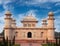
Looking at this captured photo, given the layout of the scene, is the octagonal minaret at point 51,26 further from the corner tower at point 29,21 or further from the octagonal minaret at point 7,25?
the octagonal minaret at point 7,25

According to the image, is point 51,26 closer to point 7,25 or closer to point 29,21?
point 29,21

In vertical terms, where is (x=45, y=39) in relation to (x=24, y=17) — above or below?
below

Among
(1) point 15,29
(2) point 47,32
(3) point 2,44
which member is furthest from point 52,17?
(3) point 2,44

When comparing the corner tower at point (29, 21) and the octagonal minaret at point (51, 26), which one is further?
the corner tower at point (29, 21)

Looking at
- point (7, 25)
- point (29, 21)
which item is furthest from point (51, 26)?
point (7, 25)

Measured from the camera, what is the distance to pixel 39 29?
165 ft

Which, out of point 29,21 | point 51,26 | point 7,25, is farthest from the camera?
point 29,21

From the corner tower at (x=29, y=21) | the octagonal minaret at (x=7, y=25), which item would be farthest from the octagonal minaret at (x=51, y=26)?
the octagonal minaret at (x=7, y=25)

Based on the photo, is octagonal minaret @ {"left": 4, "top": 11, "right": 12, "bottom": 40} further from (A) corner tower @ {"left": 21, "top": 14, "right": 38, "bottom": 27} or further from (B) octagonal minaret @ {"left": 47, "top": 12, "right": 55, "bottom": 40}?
(B) octagonal minaret @ {"left": 47, "top": 12, "right": 55, "bottom": 40}

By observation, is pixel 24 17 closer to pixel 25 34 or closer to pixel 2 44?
pixel 25 34

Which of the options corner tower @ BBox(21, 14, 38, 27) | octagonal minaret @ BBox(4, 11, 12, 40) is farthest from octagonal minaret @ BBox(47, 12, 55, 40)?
octagonal minaret @ BBox(4, 11, 12, 40)

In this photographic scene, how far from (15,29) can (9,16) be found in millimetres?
2476

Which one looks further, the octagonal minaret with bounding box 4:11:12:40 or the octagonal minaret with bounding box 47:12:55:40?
the octagonal minaret with bounding box 47:12:55:40

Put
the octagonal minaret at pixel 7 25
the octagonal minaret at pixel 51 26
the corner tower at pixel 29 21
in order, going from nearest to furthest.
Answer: the octagonal minaret at pixel 7 25, the octagonal minaret at pixel 51 26, the corner tower at pixel 29 21
